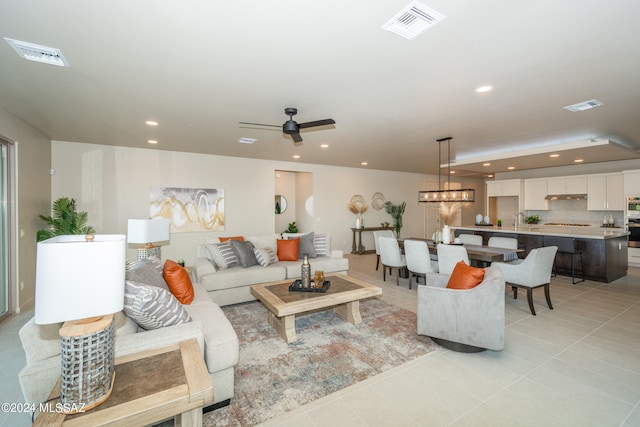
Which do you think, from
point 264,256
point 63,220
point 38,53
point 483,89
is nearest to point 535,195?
point 483,89

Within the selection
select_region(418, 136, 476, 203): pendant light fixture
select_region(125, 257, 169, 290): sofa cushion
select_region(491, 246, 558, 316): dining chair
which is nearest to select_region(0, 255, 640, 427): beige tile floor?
select_region(491, 246, 558, 316): dining chair

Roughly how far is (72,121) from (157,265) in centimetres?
284

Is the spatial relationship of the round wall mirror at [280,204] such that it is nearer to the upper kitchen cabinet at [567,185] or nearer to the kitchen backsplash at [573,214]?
the kitchen backsplash at [573,214]

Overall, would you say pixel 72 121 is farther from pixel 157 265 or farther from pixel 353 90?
pixel 353 90

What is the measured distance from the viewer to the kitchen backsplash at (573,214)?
281 inches

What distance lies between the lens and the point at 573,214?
25.6 feet

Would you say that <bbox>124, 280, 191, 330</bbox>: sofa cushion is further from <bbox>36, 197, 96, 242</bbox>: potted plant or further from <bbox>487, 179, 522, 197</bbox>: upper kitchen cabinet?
<bbox>487, 179, 522, 197</bbox>: upper kitchen cabinet

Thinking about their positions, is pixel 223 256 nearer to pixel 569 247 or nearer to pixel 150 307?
pixel 150 307

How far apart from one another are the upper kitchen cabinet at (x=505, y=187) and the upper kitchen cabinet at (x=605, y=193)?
1.46 metres

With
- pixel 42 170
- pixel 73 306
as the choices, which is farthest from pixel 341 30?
pixel 42 170

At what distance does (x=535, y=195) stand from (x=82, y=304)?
385 inches

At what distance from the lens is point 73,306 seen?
115cm

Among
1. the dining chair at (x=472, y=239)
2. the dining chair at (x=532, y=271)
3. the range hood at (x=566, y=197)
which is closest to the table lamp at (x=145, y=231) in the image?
the dining chair at (x=532, y=271)

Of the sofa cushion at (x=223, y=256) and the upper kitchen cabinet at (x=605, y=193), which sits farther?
the upper kitchen cabinet at (x=605, y=193)
